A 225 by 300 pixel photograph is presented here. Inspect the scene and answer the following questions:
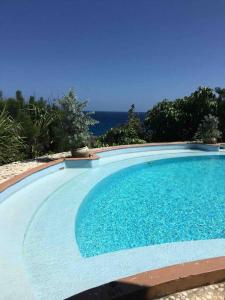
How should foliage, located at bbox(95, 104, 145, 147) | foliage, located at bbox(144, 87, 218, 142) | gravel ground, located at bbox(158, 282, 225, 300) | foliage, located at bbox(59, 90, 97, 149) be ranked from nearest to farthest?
gravel ground, located at bbox(158, 282, 225, 300)
foliage, located at bbox(59, 90, 97, 149)
foliage, located at bbox(95, 104, 145, 147)
foliage, located at bbox(144, 87, 218, 142)

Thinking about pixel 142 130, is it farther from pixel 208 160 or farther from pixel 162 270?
pixel 162 270

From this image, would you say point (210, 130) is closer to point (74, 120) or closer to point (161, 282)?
point (74, 120)

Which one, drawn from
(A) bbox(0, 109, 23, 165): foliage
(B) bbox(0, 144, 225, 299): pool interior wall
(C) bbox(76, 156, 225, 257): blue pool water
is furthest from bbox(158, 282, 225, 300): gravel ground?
(A) bbox(0, 109, 23, 165): foliage

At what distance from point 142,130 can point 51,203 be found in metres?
11.6

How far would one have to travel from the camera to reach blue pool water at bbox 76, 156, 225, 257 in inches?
203

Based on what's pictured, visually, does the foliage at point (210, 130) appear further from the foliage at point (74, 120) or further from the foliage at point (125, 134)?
the foliage at point (74, 120)

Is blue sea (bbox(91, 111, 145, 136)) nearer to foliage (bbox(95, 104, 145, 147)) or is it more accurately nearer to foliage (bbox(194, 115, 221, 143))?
foliage (bbox(95, 104, 145, 147))

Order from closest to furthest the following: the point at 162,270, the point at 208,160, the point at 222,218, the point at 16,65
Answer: the point at 162,270
the point at 222,218
the point at 208,160
the point at 16,65

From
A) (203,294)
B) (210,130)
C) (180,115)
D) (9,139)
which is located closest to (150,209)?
(203,294)

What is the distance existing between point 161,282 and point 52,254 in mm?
2008

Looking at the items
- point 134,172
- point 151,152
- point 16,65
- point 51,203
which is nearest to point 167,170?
point 134,172

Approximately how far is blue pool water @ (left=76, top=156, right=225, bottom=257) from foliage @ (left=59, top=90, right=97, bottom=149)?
1823mm

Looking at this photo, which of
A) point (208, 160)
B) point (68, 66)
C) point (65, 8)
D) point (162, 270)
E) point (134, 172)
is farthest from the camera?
point (68, 66)

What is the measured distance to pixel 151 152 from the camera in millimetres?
13000
